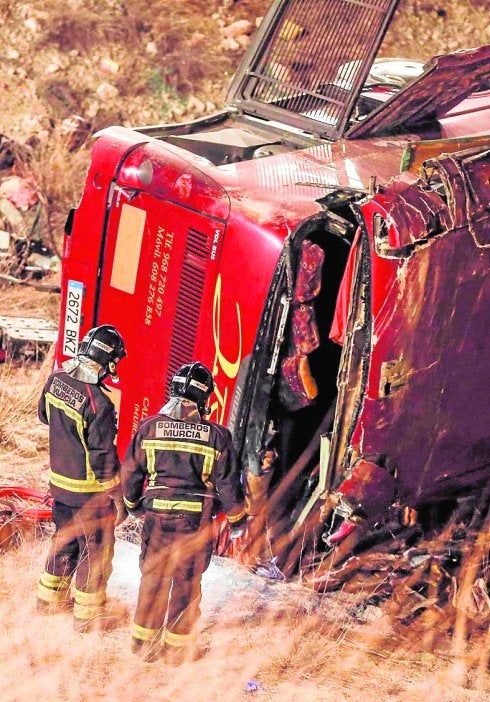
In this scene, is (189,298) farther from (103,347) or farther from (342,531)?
(342,531)

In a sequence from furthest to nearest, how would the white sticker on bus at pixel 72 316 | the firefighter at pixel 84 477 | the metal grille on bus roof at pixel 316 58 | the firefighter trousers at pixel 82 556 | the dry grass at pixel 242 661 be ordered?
the metal grille on bus roof at pixel 316 58 < the white sticker on bus at pixel 72 316 < the firefighter trousers at pixel 82 556 < the firefighter at pixel 84 477 < the dry grass at pixel 242 661

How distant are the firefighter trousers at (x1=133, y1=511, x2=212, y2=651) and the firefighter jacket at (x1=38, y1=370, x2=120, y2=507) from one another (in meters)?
0.33

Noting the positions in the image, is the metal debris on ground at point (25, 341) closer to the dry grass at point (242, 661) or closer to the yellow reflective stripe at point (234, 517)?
the dry grass at point (242, 661)

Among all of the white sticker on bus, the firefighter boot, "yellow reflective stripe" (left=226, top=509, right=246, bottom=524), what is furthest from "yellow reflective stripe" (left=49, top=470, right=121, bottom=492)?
the white sticker on bus

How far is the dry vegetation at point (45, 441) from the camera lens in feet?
17.6

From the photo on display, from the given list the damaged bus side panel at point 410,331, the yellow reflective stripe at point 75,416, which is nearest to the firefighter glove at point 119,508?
the yellow reflective stripe at point 75,416

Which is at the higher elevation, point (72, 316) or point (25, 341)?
point (72, 316)

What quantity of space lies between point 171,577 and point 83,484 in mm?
581

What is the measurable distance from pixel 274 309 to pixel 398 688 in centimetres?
168

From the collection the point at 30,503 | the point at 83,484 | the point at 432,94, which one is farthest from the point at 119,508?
the point at 432,94

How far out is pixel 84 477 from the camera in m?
5.68

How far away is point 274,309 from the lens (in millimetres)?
5516

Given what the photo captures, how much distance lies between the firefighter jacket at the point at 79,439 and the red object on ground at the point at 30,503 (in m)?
0.69

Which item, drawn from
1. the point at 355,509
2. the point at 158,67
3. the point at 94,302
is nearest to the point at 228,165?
the point at 94,302
